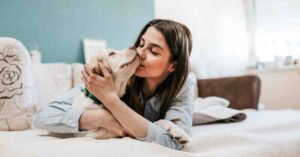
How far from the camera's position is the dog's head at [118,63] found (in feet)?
2.74

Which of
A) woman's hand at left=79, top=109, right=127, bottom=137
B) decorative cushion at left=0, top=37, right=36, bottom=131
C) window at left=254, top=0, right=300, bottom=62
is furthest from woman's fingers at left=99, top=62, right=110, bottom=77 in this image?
window at left=254, top=0, right=300, bottom=62

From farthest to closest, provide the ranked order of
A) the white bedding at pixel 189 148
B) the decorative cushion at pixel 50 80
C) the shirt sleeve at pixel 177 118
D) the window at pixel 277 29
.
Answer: the window at pixel 277 29 → the decorative cushion at pixel 50 80 → the shirt sleeve at pixel 177 118 → the white bedding at pixel 189 148

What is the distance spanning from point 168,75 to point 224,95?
52.5 inches

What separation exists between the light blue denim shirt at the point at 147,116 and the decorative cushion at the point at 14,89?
0.29 m

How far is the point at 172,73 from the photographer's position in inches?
38.9

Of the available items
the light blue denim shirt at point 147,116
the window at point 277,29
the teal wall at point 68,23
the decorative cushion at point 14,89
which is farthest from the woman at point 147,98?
the window at point 277,29

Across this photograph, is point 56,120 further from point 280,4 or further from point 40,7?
point 280,4

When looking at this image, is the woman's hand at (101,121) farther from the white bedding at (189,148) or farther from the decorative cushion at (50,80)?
the decorative cushion at (50,80)

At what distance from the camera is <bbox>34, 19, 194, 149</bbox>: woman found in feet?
2.69

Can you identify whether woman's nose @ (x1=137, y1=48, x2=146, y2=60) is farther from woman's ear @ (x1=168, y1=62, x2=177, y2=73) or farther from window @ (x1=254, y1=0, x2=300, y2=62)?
window @ (x1=254, y1=0, x2=300, y2=62)

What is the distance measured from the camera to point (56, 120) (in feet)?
2.85

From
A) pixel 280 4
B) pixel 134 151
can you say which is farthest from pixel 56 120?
pixel 280 4

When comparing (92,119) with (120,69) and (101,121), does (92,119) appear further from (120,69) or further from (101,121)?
(120,69)

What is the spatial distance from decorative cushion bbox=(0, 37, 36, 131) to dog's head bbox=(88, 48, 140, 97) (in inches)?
19.5
